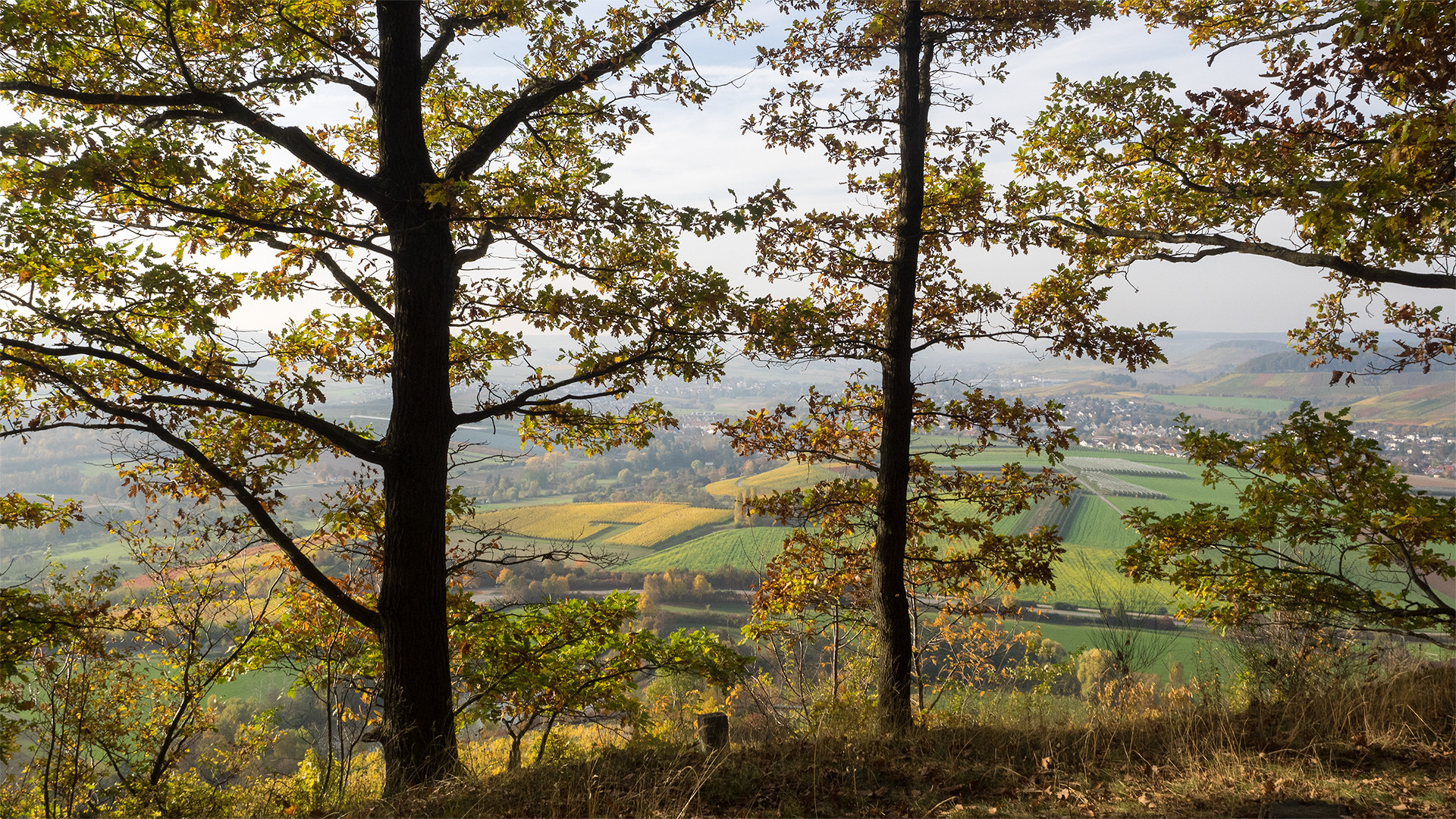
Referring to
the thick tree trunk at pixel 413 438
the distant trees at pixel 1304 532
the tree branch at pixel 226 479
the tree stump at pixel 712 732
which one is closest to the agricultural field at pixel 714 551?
the distant trees at pixel 1304 532

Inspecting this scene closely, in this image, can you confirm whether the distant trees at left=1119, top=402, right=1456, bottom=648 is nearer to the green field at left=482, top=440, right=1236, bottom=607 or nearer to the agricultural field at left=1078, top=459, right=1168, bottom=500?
the green field at left=482, top=440, right=1236, bottom=607

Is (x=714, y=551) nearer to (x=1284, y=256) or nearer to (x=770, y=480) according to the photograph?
(x=770, y=480)

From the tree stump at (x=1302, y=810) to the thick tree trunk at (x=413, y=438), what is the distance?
4782 mm

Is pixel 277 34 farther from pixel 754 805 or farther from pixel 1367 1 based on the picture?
pixel 1367 1

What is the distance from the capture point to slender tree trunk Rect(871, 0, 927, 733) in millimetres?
6582

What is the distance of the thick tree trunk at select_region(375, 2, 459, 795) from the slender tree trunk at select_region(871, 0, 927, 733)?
3967mm

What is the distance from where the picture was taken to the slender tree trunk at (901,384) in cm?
658

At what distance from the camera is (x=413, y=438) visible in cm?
484

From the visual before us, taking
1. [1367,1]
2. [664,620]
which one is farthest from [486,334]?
[664,620]

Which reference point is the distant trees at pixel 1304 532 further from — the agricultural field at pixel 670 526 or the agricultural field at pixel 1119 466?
the agricultural field at pixel 1119 466

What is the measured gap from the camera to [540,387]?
5.25 meters

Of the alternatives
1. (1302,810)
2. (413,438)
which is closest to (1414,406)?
(1302,810)

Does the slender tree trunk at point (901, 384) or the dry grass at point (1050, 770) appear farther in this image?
the slender tree trunk at point (901, 384)

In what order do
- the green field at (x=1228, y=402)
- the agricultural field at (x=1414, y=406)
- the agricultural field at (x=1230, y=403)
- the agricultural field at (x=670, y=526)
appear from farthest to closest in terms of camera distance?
the green field at (x=1228, y=402)
the agricultural field at (x=1230, y=403)
the agricultural field at (x=1414, y=406)
the agricultural field at (x=670, y=526)
